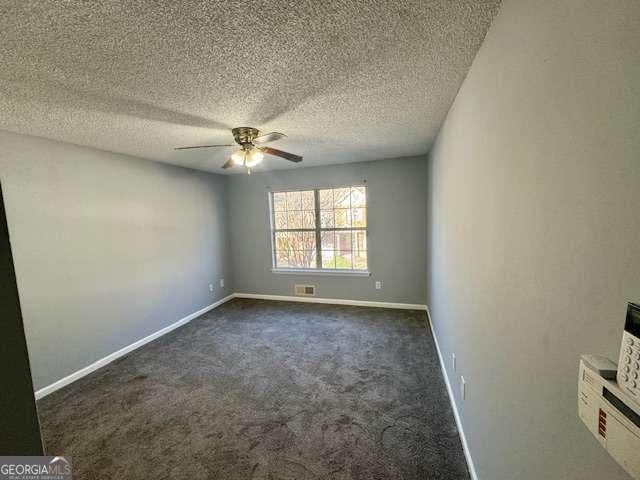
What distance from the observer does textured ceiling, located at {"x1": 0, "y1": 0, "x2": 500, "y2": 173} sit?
1.03 metres

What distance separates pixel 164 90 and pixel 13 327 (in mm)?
1557

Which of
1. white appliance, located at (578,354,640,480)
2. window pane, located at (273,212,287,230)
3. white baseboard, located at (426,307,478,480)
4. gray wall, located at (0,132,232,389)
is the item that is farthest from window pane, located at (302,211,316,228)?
white appliance, located at (578,354,640,480)

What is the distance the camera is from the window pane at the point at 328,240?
4.41 metres

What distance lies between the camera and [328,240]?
445 cm

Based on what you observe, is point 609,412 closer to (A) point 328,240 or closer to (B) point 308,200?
(A) point 328,240

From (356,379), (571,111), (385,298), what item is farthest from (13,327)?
(385,298)

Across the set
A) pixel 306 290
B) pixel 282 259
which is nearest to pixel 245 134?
pixel 282 259

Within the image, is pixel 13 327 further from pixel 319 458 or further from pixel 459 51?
pixel 459 51

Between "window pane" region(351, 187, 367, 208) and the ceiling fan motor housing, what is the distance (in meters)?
2.19

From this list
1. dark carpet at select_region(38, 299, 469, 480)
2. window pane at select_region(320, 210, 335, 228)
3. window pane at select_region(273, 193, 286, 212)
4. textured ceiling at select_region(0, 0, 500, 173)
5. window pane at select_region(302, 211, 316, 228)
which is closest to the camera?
textured ceiling at select_region(0, 0, 500, 173)

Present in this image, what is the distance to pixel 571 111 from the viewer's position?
63 centimetres

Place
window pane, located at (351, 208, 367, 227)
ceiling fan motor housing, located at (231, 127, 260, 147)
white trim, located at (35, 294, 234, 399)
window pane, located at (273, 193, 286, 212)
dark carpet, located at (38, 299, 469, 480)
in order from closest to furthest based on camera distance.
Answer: dark carpet, located at (38, 299, 469, 480) → ceiling fan motor housing, located at (231, 127, 260, 147) → white trim, located at (35, 294, 234, 399) → window pane, located at (351, 208, 367, 227) → window pane, located at (273, 193, 286, 212)

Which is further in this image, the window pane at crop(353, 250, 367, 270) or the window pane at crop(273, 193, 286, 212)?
the window pane at crop(273, 193, 286, 212)

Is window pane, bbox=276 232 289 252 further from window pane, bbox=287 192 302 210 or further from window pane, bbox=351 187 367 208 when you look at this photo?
window pane, bbox=351 187 367 208
